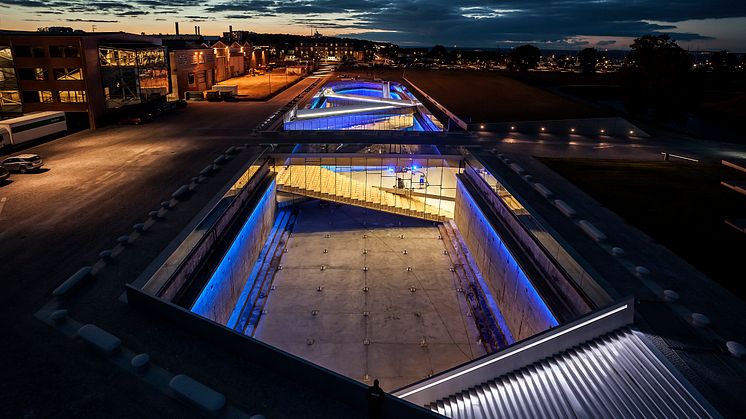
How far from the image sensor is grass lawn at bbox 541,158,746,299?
19203 mm

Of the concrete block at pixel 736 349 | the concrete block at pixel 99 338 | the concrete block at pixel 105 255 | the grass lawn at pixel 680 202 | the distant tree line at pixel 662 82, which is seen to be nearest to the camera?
the concrete block at pixel 99 338

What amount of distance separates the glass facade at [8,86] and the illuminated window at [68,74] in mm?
4035

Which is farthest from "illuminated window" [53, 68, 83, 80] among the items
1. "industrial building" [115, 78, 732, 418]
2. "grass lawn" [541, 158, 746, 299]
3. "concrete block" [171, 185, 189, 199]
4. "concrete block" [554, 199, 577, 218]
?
"concrete block" [554, 199, 577, 218]

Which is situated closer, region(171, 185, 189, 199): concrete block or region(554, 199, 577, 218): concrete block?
region(554, 199, 577, 218): concrete block

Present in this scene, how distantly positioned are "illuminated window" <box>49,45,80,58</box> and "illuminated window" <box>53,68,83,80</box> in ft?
4.43

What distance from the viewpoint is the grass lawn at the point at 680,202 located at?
19.2m

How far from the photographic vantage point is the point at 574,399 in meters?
12.3

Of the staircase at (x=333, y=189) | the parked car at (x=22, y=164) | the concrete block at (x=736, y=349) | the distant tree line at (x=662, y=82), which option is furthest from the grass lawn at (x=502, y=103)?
the concrete block at (x=736, y=349)

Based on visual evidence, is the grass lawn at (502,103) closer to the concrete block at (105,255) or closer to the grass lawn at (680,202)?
the grass lawn at (680,202)

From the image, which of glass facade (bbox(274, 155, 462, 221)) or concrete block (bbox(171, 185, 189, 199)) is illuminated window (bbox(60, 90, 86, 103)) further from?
concrete block (bbox(171, 185, 189, 199))

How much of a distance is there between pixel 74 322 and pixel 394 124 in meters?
52.2

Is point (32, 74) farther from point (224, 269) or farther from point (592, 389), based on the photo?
point (592, 389)

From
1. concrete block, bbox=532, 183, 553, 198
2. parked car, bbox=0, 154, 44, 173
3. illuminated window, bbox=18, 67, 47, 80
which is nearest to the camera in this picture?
concrete block, bbox=532, 183, 553, 198

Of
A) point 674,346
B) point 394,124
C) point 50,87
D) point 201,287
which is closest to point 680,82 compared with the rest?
point 394,124
